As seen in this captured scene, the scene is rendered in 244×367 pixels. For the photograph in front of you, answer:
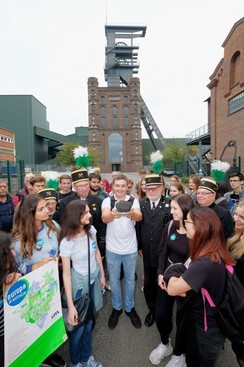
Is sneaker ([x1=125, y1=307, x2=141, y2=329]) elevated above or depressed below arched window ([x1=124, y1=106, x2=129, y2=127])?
below

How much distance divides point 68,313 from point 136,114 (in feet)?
181

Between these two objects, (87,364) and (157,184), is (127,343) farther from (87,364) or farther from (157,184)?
(157,184)

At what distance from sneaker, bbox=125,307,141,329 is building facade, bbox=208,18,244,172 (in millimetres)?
15399

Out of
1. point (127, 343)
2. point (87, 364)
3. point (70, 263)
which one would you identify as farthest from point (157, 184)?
point (87, 364)

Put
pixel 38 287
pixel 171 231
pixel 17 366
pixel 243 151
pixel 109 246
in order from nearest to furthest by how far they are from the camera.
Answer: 1. pixel 17 366
2. pixel 38 287
3. pixel 171 231
4. pixel 109 246
5. pixel 243 151

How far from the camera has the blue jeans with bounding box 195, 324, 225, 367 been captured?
1927mm

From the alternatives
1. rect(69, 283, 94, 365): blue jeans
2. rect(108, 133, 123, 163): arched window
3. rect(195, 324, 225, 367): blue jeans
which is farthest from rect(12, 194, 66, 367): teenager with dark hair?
rect(108, 133, 123, 163): arched window

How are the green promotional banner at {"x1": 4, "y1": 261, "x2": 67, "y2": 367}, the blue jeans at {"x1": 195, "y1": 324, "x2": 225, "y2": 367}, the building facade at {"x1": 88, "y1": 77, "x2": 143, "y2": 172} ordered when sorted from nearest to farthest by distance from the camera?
the green promotional banner at {"x1": 4, "y1": 261, "x2": 67, "y2": 367} < the blue jeans at {"x1": 195, "y1": 324, "x2": 225, "y2": 367} < the building facade at {"x1": 88, "y1": 77, "x2": 143, "y2": 172}

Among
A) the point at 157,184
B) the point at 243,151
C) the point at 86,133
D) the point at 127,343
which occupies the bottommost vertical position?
the point at 127,343

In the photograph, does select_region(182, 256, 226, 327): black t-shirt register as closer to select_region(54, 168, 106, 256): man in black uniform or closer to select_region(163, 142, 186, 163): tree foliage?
select_region(54, 168, 106, 256): man in black uniform

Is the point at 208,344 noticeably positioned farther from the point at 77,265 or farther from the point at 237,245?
the point at 77,265

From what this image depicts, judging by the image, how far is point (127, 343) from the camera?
2826mm

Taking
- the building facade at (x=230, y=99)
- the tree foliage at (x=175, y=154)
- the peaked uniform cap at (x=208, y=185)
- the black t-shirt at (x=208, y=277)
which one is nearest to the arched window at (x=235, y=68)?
the building facade at (x=230, y=99)

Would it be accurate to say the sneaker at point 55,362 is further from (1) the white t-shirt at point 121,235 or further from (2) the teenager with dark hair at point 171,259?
(1) the white t-shirt at point 121,235
